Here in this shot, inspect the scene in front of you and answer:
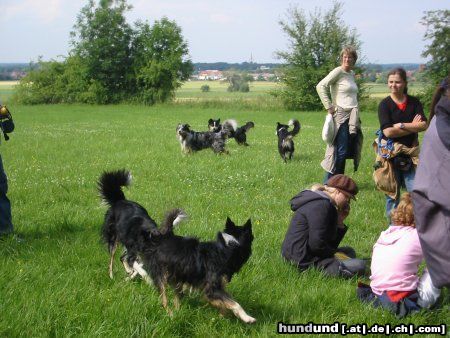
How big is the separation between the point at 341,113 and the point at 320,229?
3.71m

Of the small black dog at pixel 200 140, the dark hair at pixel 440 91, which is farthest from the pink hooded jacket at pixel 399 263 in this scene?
the small black dog at pixel 200 140

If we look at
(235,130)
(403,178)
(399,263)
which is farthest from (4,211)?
(235,130)

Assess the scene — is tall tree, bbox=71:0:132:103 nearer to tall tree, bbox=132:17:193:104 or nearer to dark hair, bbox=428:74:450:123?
tall tree, bbox=132:17:193:104

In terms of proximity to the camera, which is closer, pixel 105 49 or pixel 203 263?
pixel 203 263

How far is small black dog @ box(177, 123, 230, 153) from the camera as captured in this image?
48.0 ft

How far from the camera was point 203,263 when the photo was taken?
3.75m

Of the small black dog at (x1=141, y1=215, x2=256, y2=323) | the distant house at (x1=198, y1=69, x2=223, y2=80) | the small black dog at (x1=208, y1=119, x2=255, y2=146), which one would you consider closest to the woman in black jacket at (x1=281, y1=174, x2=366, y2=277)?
the small black dog at (x1=141, y1=215, x2=256, y2=323)

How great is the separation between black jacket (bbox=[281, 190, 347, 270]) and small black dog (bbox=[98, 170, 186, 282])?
119 centimetres

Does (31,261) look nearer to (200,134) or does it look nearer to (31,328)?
(31,328)

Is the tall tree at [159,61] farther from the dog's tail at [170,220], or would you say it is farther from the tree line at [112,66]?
the dog's tail at [170,220]

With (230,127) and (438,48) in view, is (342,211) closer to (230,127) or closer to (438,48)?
(230,127)

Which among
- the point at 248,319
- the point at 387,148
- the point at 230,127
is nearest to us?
the point at 248,319

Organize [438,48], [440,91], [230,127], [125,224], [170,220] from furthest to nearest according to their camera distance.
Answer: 1. [438,48]
2. [230,127]
3. [125,224]
4. [170,220]
5. [440,91]

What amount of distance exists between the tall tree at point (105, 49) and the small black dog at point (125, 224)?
148 ft
